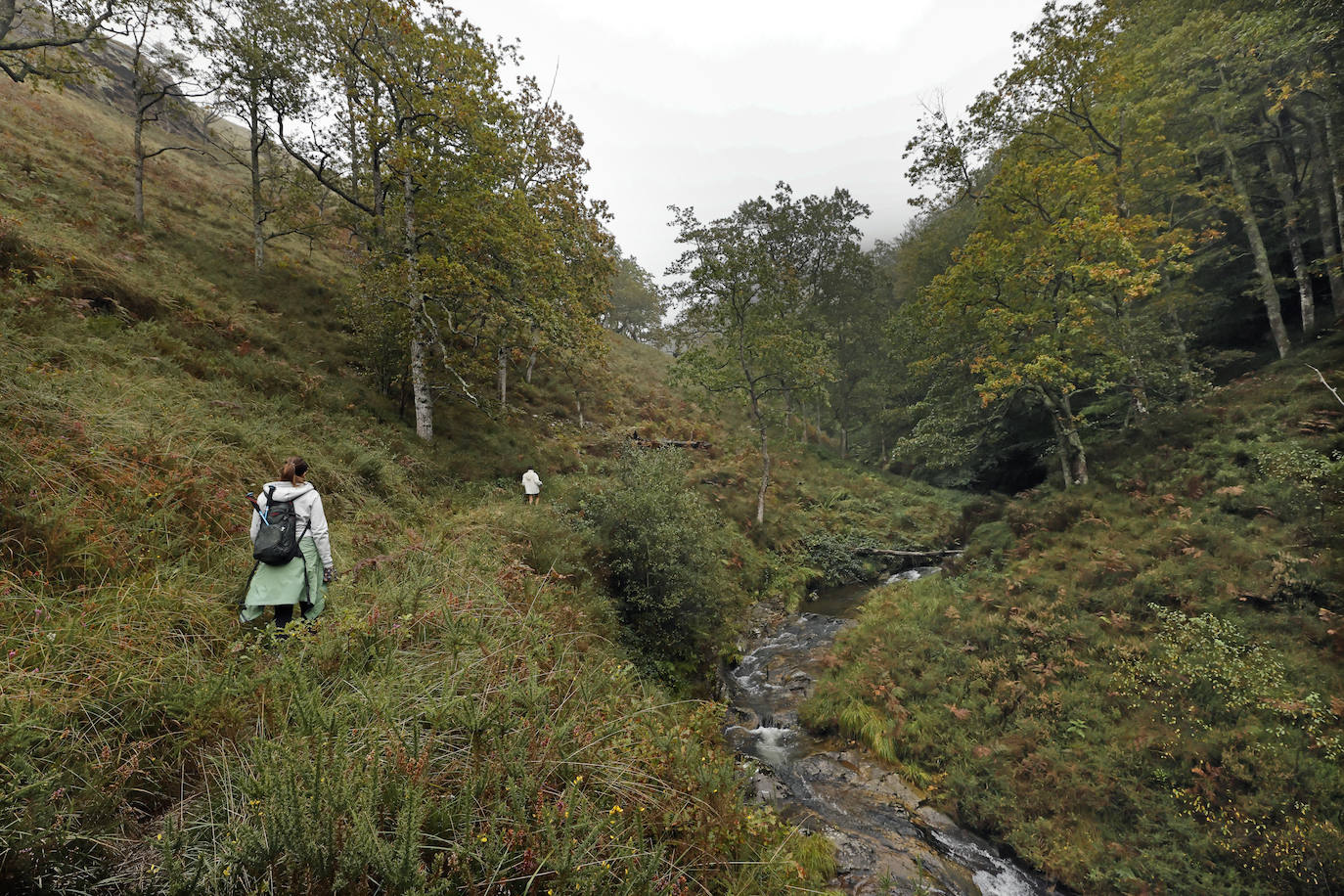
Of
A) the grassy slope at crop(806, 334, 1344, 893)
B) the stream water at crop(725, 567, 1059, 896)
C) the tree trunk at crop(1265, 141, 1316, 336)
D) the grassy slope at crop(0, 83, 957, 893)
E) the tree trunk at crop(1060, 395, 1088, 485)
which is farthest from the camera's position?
the tree trunk at crop(1265, 141, 1316, 336)

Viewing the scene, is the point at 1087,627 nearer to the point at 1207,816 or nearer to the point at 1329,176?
the point at 1207,816

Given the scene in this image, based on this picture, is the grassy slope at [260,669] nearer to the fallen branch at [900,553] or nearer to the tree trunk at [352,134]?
the tree trunk at [352,134]

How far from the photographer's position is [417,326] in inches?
469

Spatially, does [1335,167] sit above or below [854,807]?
above

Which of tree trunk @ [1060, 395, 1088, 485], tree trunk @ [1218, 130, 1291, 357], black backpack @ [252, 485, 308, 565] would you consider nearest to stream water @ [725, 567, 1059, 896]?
black backpack @ [252, 485, 308, 565]

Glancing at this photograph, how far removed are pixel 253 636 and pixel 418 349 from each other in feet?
30.7

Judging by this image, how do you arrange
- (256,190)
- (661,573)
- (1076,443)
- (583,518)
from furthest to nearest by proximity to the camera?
(256,190), (1076,443), (583,518), (661,573)

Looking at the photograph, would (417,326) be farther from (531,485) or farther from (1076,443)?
(1076,443)

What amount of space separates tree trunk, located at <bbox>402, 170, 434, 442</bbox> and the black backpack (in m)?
8.18

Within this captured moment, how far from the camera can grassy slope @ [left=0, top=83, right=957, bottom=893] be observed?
2.41 metres

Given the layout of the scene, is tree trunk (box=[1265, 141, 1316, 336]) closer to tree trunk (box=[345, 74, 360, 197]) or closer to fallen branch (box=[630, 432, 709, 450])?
fallen branch (box=[630, 432, 709, 450])

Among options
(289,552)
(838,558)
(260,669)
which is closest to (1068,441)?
(838,558)

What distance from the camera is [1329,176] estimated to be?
12.8 metres

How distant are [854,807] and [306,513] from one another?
8217 millimetres
